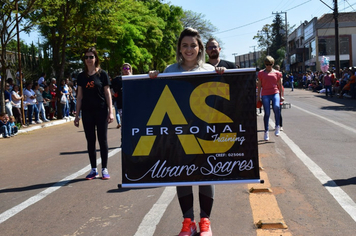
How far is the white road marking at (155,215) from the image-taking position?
4395 mm

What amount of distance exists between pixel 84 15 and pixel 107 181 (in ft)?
54.2

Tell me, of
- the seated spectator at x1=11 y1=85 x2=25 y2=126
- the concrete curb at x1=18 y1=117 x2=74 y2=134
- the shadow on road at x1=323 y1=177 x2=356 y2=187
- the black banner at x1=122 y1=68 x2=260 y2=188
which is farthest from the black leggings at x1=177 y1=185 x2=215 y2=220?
the seated spectator at x1=11 y1=85 x2=25 y2=126

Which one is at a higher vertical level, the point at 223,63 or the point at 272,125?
the point at 223,63

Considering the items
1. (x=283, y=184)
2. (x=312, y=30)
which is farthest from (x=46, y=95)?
(x=312, y=30)

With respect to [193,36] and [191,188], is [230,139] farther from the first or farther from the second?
[193,36]

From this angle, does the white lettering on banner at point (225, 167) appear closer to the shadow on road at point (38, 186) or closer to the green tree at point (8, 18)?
the shadow on road at point (38, 186)

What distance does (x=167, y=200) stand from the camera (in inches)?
217

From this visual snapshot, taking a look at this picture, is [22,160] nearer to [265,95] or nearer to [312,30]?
[265,95]

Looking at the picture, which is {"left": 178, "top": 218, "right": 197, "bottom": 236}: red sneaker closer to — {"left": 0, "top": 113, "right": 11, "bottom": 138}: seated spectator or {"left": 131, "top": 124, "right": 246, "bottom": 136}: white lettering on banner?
{"left": 131, "top": 124, "right": 246, "bottom": 136}: white lettering on banner

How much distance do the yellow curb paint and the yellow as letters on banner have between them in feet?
2.95

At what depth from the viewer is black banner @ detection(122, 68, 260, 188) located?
399cm

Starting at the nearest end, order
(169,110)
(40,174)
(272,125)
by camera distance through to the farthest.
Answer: (169,110), (40,174), (272,125)

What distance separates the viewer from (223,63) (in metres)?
6.25

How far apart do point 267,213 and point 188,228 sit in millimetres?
1047
